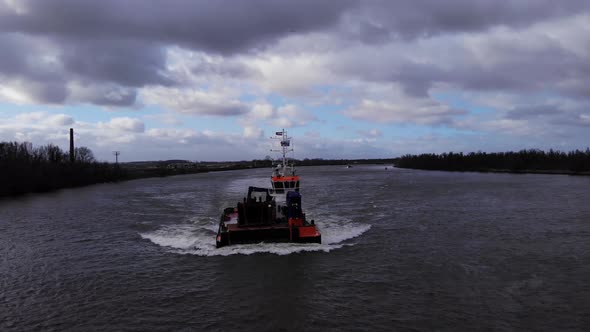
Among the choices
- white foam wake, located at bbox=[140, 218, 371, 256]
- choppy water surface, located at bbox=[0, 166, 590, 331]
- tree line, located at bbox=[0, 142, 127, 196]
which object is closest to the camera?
choppy water surface, located at bbox=[0, 166, 590, 331]

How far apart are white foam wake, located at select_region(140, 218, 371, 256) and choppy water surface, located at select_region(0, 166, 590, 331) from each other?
0.15 meters

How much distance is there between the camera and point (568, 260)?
2184cm

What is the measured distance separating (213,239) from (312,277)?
11350 millimetres

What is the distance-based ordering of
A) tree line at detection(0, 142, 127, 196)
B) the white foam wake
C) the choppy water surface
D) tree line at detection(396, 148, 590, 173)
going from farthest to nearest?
tree line at detection(396, 148, 590, 173) → tree line at detection(0, 142, 127, 196) → the white foam wake → the choppy water surface

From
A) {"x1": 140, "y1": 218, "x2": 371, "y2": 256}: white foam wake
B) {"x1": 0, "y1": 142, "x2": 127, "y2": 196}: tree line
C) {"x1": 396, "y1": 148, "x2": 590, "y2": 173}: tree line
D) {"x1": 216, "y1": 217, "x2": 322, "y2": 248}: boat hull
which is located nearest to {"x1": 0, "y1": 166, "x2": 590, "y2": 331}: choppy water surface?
{"x1": 140, "y1": 218, "x2": 371, "y2": 256}: white foam wake

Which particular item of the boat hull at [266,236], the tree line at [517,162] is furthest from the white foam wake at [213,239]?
the tree line at [517,162]

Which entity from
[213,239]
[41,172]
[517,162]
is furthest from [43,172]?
[517,162]

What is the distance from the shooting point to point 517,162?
147000 millimetres

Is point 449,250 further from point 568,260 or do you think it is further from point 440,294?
point 440,294

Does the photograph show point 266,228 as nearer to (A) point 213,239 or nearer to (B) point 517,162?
(A) point 213,239

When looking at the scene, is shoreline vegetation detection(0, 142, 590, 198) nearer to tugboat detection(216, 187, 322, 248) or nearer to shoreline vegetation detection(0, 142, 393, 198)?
shoreline vegetation detection(0, 142, 393, 198)

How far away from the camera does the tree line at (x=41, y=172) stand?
235 ft

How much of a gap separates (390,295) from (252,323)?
5.99m

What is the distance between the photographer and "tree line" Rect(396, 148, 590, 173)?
128m
